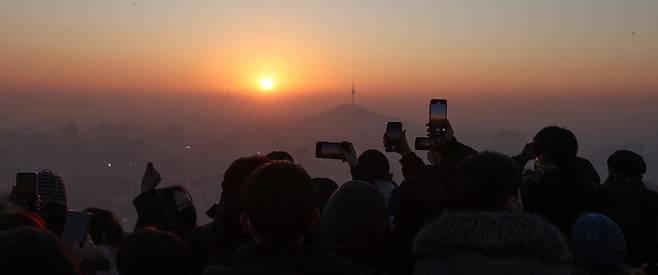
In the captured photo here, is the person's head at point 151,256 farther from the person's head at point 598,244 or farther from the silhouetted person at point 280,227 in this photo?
the person's head at point 598,244

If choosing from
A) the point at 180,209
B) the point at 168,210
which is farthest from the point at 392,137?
the point at 168,210

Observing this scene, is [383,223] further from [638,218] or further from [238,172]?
[638,218]

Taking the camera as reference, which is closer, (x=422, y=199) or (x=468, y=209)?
(x=468, y=209)

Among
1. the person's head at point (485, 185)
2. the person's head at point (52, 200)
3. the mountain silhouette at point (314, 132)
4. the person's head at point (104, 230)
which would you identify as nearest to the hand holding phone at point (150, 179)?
the person's head at point (104, 230)

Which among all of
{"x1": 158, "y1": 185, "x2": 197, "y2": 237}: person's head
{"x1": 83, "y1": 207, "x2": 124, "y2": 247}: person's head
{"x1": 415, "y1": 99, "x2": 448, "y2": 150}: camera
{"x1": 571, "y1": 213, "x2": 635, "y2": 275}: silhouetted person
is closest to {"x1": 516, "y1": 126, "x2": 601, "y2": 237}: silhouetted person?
{"x1": 571, "y1": 213, "x2": 635, "y2": 275}: silhouetted person

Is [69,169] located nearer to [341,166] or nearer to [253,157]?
[341,166]

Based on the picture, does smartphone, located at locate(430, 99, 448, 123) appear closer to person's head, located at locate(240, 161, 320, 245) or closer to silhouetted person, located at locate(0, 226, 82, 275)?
person's head, located at locate(240, 161, 320, 245)

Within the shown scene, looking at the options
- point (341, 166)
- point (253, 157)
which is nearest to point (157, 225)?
point (253, 157)
